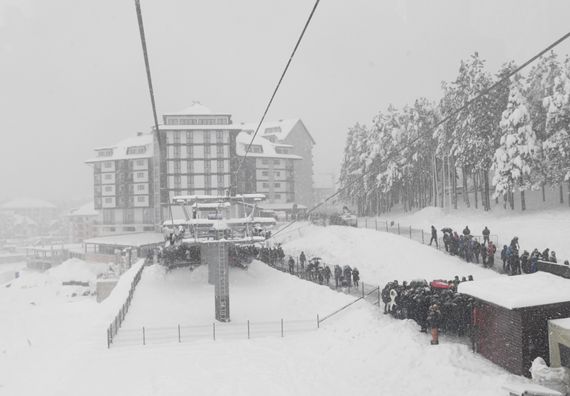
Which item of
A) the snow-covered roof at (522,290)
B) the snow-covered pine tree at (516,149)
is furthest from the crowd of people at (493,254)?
the snow-covered pine tree at (516,149)

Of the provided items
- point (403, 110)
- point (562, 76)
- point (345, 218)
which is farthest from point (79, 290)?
point (562, 76)

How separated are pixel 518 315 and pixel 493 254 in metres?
14.6

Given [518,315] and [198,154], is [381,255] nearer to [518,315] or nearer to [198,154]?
[518,315]

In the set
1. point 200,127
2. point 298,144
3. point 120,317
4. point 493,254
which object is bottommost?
point 120,317

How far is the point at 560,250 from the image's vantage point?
3097 centimetres

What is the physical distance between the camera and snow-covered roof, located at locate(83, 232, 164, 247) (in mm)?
61606

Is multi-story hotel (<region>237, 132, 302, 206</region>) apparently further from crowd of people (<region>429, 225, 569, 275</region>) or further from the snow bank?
crowd of people (<region>429, 225, 569, 275</region>)

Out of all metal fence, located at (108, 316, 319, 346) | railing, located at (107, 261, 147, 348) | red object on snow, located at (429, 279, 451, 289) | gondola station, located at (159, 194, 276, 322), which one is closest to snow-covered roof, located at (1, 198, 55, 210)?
railing, located at (107, 261, 147, 348)

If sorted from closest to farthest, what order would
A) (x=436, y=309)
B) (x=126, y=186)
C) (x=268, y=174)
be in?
1. (x=436, y=309)
2. (x=126, y=186)
3. (x=268, y=174)

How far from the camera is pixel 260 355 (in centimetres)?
1753

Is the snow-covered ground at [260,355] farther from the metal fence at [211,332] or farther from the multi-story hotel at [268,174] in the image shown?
the multi-story hotel at [268,174]

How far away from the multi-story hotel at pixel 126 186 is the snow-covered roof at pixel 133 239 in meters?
2.55

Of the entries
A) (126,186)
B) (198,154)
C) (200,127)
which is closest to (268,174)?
(198,154)

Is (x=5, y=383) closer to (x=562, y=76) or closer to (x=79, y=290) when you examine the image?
(x=562, y=76)
